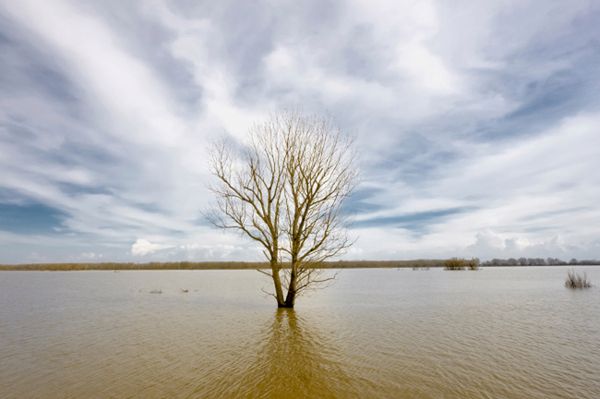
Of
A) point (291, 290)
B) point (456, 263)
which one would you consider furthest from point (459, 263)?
point (291, 290)

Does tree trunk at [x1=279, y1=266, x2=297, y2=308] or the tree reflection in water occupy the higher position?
tree trunk at [x1=279, y1=266, x2=297, y2=308]

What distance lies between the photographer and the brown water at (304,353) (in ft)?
22.1

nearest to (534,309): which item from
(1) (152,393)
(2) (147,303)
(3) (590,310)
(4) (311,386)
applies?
(3) (590,310)

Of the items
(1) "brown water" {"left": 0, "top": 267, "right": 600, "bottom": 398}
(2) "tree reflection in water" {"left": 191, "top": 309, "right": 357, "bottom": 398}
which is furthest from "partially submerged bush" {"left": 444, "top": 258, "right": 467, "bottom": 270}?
(2) "tree reflection in water" {"left": 191, "top": 309, "right": 357, "bottom": 398}

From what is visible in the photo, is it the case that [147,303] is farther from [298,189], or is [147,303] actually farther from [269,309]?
[298,189]

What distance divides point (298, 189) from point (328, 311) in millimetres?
6956

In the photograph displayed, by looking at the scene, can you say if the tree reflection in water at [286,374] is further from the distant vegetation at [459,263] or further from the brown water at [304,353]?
the distant vegetation at [459,263]

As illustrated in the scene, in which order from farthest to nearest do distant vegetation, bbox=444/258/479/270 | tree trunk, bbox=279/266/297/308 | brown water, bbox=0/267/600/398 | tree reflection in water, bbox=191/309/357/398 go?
distant vegetation, bbox=444/258/479/270 < tree trunk, bbox=279/266/297/308 < brown water, bbox=0/267/600/398 < tree reflection in water, bbox=191/309/357/398

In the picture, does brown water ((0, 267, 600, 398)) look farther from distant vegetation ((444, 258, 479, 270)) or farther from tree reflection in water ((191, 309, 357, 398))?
distant vegetation ((444, 258, 479, 270))

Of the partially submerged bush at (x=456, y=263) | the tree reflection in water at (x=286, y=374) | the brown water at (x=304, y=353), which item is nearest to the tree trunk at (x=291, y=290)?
the brown water at (x=304, y=353)

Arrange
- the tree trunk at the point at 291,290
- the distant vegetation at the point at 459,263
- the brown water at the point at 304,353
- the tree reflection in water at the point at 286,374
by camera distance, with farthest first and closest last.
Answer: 1. the distant vegetation at the point at 459,263
2. the tree trunk at the point at 291,290
3. the brown water at the point at 304,353
4. the tree reflection in water at the point at 286,374

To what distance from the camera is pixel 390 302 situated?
2098 cm

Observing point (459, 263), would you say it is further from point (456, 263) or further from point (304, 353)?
point (304, 353)

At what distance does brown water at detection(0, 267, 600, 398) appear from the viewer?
675 cm
